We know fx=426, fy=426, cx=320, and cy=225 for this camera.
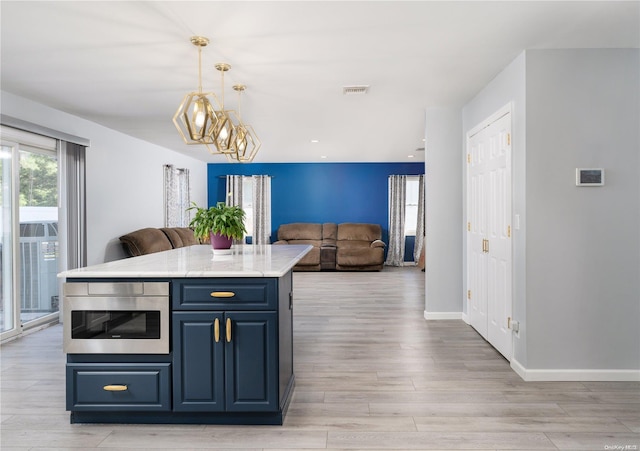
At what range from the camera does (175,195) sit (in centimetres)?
800

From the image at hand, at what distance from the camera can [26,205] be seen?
4.45 meters

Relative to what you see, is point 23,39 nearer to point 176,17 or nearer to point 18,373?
point 176,17

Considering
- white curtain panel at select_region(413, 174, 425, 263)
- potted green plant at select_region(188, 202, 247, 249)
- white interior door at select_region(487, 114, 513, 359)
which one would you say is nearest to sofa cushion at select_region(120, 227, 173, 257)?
potted green plant at select_region(188, 202, 247, 249)

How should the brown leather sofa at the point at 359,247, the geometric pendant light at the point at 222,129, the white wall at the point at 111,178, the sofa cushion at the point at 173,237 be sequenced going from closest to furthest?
the geometric pendant light at the point at 222,129, the white wall at the point at 111,178, the sofa cushion at the point at 173,237, the brown leather sofa at the point at 359,247

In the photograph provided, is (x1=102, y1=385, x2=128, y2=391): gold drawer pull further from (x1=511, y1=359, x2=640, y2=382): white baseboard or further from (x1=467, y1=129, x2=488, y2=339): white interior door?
(x1=467, y1=129, x2=488, y2=339): white interior door

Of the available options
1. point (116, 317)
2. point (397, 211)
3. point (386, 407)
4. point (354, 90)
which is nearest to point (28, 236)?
point (116, 317)

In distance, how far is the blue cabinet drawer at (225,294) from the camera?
2371 mm

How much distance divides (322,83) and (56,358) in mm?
3321

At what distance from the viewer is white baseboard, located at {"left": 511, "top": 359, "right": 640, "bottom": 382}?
303 cm

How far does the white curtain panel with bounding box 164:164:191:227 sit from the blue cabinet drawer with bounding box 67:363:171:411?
5109mm

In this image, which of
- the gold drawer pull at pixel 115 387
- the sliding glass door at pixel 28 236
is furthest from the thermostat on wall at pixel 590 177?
the sliding glass door at pixel 28 236

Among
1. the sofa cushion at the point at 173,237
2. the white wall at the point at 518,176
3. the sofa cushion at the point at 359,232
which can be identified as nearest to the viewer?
the white wall at the point at 518,176

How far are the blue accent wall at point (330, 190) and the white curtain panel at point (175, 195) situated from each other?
1.78 meters

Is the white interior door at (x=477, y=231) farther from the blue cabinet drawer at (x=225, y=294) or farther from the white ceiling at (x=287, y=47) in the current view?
the blue cabinet drawer at (x=225, y=294)
